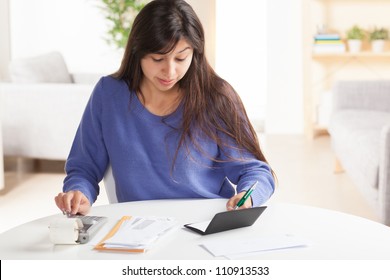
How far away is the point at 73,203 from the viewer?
1.42 metres

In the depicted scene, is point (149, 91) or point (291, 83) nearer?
point (149, 91)

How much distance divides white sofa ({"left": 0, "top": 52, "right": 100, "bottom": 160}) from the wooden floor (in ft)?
0.57

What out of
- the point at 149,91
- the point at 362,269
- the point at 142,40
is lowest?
the point at 362,269

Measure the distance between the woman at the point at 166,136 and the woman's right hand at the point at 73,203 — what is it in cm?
12

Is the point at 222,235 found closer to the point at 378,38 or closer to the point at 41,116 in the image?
the point at 41,116

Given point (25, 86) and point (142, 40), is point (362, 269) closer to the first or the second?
point (142, 40)

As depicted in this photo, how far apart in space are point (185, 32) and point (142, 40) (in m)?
0.09

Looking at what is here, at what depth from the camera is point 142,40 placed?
5.01 feet

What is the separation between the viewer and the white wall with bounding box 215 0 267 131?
6.21 metres

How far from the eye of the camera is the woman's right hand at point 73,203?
140 cm

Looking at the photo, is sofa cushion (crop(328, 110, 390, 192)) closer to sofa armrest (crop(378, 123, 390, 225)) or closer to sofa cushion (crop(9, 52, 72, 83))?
sofa armrest (crop(378, 123, 390, 225))

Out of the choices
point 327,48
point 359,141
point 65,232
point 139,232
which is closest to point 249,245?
point 139,232

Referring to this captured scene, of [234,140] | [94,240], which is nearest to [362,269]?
[94,240]

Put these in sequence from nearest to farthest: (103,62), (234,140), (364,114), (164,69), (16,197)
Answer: (164,69), (234,140), (16,197), (364,114), (103,62)
